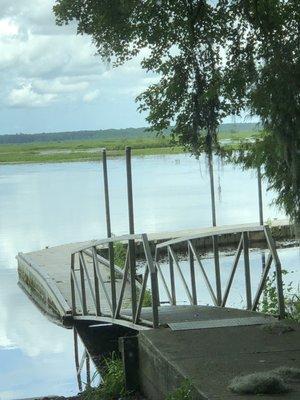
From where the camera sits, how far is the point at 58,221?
29.1 m

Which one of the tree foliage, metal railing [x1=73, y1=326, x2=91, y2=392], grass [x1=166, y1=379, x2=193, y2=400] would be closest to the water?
metal railing [x1=73, y1=326, x2=91, y2=392]

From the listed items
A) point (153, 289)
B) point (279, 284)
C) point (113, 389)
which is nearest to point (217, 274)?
point (279, 284)

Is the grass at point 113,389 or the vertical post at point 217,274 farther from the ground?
the vertical post at point 217,274

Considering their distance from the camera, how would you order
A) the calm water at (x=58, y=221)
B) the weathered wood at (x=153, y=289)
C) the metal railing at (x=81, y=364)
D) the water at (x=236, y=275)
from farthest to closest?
the water at (x=236, y=275), the calm water at (x=58, y=221), the metal railing at (x=81, y=364), the weathered wood at (x=153, y=289)

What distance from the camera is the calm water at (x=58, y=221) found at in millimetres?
10930

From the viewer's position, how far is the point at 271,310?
348 inches

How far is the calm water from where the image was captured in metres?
10.9

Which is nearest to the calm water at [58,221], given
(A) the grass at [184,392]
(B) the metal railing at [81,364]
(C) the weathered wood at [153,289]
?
(B) the metal railing at [81,364]

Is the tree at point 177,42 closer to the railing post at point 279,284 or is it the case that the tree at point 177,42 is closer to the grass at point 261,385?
the railing post at point 279,284

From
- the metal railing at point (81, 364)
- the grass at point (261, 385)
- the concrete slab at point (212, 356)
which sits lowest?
the metal railing at point (81, 364)

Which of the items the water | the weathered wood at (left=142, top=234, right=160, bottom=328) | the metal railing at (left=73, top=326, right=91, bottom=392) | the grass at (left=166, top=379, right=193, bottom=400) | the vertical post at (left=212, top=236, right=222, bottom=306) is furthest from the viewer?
the water

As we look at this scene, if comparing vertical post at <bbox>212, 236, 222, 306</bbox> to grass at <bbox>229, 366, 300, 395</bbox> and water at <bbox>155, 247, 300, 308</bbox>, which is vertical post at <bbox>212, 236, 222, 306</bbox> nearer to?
water at <bbox>155, 247, 300, 308</bbox>

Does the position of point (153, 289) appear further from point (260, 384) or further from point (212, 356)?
point (260, 384)

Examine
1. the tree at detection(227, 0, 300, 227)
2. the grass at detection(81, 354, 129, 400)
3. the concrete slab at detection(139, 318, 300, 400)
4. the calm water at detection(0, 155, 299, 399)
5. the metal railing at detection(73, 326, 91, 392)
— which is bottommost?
the calm water at detection(0, 155, 299, 399)
